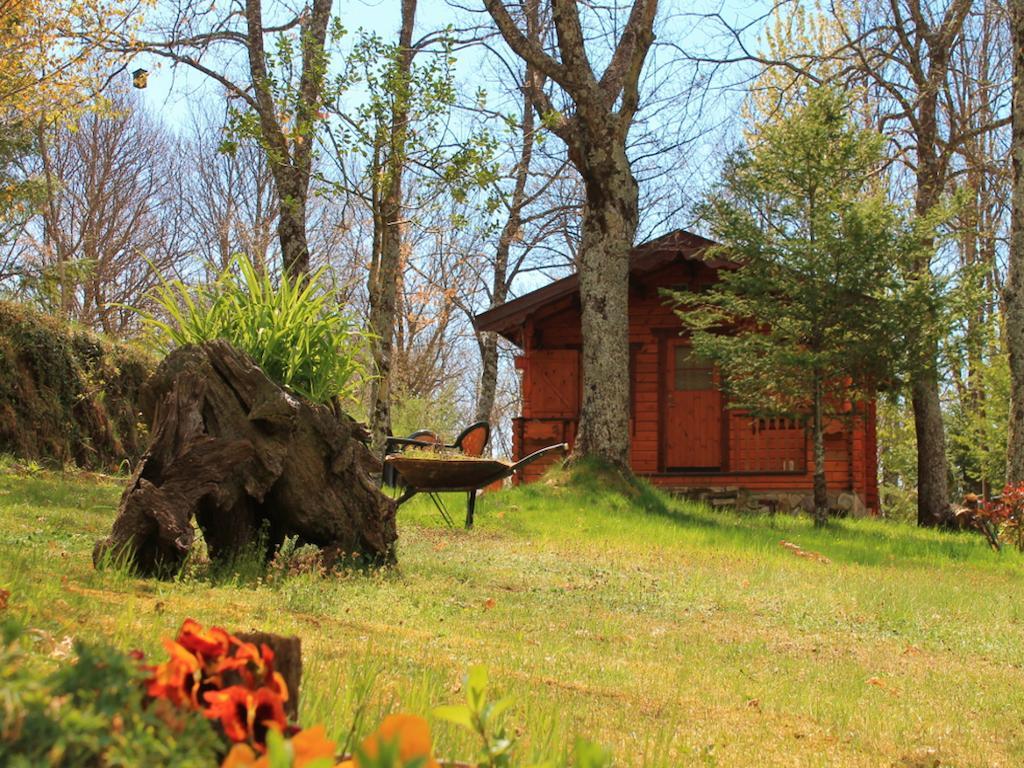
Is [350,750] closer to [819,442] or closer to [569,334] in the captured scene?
[819,442]

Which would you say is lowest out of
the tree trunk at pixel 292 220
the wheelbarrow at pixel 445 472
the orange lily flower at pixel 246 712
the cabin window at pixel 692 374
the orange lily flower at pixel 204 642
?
the orange lily flower at pixel 246 712

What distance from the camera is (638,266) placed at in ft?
64.0

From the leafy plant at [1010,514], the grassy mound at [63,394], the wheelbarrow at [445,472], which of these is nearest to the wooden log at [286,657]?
the wheelbarrow at [445,472]

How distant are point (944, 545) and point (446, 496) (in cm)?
654

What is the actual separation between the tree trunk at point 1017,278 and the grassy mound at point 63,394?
12704 millimetres

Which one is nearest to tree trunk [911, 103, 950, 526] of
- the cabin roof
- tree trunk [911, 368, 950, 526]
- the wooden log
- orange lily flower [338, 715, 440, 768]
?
tree trunk [911, 368, 950, 526]

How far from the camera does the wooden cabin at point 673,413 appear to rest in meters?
19.4

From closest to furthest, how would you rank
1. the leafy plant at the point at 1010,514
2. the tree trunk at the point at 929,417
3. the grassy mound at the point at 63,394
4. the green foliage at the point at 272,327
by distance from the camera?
the green foliage at the point at 272,327, the leafy plant at the point at 1010,514, the grassy mound at the point at 63,394, the tree trunk at the point at 929,417

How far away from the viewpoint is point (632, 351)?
2062 cm

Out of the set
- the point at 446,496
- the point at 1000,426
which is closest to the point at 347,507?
the point at 446,496

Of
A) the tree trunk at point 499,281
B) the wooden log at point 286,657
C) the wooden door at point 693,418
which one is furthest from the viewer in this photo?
the tree trunk at point 499,281

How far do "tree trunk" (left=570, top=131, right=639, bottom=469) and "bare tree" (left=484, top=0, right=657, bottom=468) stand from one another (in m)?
0.01

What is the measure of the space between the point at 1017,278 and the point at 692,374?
21.7 feet

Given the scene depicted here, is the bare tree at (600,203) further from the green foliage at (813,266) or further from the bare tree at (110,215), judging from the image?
the bare tree at (110,215)
